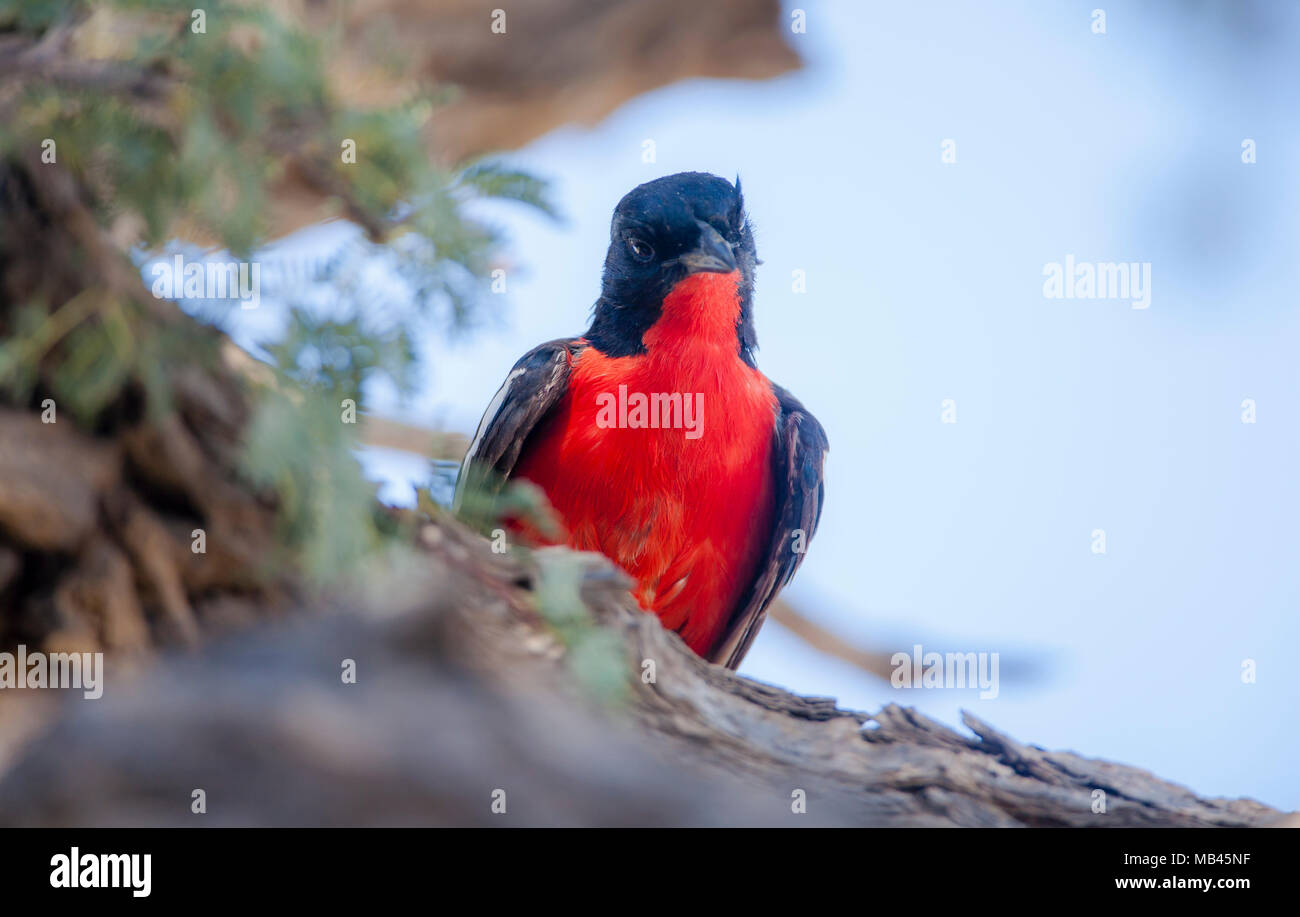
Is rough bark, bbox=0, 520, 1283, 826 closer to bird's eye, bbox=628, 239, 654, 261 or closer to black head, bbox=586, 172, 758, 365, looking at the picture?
black head, bbox=586, 172, 758, 365

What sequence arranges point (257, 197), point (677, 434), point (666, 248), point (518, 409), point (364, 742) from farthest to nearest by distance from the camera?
point (666, 248)
point (677, 434)
point (518, 409)
point (257, 197)
point (364, 742)

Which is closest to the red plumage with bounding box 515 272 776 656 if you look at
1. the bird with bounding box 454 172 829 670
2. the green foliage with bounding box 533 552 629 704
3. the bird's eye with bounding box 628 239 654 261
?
the bird with bounding box 454 172 829 670

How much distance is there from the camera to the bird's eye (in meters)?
6.31

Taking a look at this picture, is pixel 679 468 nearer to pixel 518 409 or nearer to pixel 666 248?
pixel 518 409

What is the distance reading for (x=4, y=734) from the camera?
2846mm

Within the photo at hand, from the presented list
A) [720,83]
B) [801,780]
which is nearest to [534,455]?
[801,780]

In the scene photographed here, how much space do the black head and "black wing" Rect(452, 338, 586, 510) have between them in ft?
1.32

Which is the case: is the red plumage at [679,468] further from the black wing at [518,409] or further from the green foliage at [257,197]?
the green foliage at [257,197]

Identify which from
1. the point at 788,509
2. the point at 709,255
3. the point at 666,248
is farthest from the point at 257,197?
the point at 788,509

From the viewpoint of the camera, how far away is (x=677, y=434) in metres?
6.03

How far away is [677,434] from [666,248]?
39.6 inches
